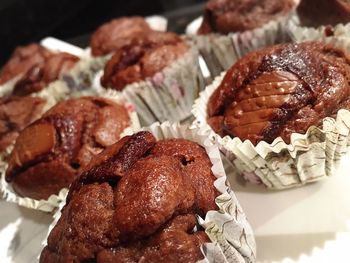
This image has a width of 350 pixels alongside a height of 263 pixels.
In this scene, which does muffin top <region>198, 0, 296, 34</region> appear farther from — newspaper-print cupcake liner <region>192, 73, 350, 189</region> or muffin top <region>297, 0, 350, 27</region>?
newspaper-print cupcake liner <region>192, 73, 350, 189</region>

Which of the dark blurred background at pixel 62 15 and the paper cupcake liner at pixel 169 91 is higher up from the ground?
the paper cupcake liner at pixel 169 91

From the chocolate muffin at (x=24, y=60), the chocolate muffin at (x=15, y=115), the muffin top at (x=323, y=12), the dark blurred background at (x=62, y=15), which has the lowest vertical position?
the dark blurred background at (x=62, y=15)

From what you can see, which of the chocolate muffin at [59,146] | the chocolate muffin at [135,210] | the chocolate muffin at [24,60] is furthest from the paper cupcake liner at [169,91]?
the chocolate muffin at [135,210]

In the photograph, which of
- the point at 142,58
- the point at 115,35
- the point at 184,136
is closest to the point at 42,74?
the point at 115,35

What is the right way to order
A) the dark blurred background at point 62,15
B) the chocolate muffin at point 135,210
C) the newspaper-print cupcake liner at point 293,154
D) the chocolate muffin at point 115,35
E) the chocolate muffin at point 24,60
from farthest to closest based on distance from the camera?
the dark blurred background at point 62,15
the chocolate muffin at point 24,60
the chocolate muffin at point 115,35
the newspaper-print cupcake liner at point 293,154
the chocolate muffin at point 135,210

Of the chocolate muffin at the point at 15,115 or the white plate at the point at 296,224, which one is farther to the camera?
the chocolate muffin at the point at 15,115

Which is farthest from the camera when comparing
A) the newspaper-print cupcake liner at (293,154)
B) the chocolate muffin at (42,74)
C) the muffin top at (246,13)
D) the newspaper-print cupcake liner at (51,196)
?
the chocolate muffin at (42,74)

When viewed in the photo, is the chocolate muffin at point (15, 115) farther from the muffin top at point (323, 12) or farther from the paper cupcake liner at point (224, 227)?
the muffin top at point (323, 12)

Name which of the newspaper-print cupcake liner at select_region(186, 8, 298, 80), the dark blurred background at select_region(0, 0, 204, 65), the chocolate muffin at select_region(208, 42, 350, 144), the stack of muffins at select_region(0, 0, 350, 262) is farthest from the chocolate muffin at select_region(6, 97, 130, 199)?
the dark blurred background at select_region(0, 0, 204, 65)
